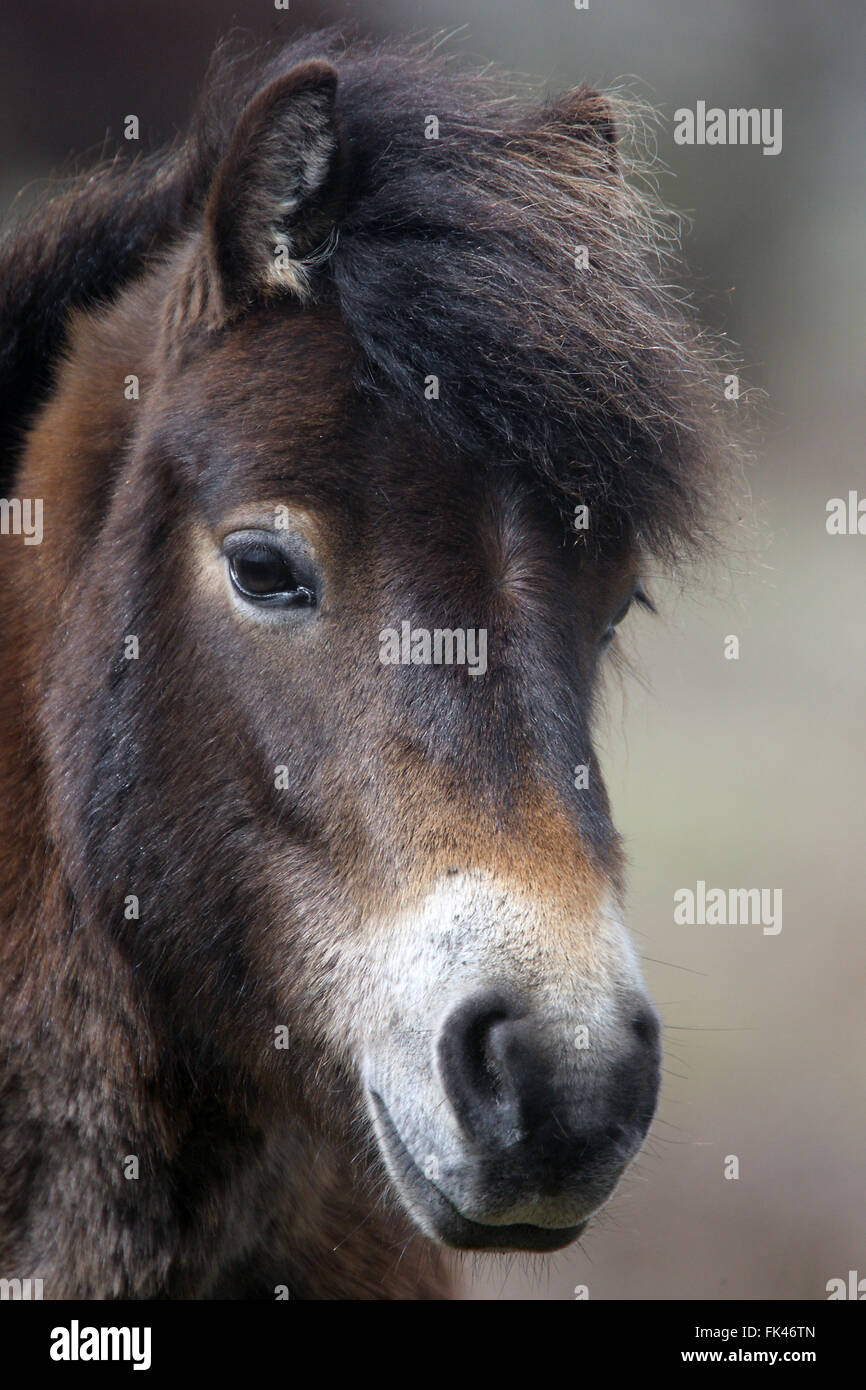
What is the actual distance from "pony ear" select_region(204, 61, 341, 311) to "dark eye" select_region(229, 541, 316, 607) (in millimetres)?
613

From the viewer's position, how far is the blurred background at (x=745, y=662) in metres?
6.27

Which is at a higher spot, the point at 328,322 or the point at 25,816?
the point at 328,322

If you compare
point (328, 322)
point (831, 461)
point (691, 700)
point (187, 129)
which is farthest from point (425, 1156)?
point (831, 461)

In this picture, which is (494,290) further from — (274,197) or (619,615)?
(619,615)

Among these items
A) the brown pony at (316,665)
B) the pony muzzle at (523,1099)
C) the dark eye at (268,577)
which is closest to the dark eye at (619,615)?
the brown pony at (316,665)

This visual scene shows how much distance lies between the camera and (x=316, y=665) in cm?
251

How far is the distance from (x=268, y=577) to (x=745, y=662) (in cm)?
1092

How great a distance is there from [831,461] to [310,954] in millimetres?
11356

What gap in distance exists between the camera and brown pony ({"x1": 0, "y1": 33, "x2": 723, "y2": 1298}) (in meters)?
2.32

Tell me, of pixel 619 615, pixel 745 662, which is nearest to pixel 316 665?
pixel 619 615

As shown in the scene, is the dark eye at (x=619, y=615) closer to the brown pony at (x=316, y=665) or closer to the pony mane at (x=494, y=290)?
the brown pony at (x=316, y=665)

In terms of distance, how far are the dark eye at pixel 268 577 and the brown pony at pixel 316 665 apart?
11 millimetres
